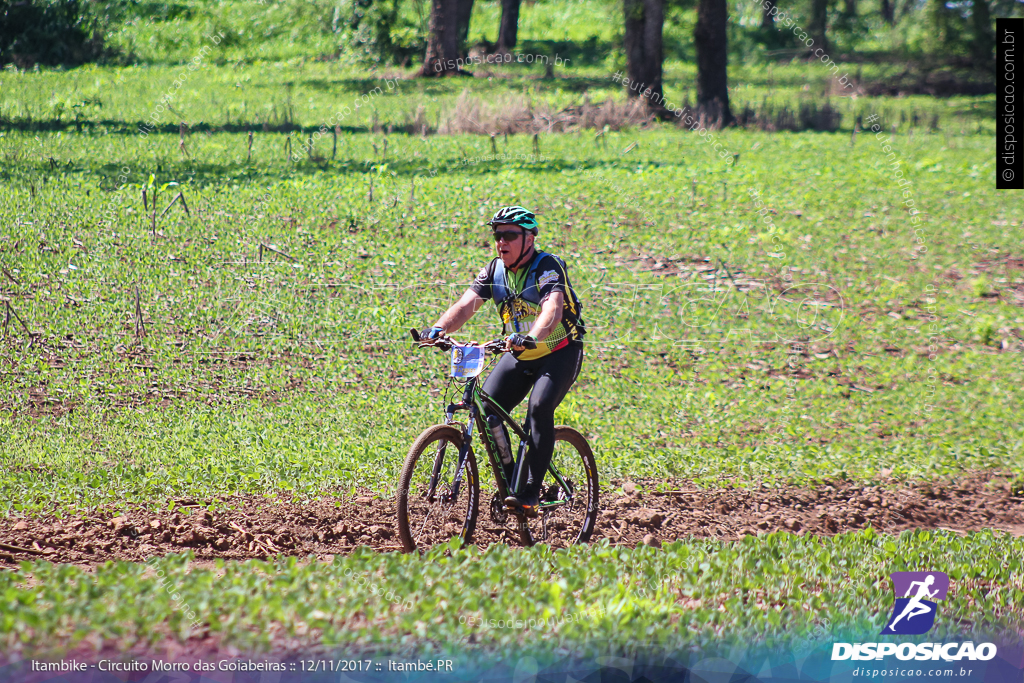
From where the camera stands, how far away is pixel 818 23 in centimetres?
4475

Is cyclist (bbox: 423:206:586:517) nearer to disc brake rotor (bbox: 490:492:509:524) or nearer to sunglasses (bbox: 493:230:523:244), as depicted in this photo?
sunglasses (bbox: 493:230:523:244)

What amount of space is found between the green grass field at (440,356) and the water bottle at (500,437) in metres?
0.85

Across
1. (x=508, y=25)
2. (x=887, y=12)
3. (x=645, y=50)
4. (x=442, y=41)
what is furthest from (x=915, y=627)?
(x=887, y=12)

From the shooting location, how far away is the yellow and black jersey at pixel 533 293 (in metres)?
6.32

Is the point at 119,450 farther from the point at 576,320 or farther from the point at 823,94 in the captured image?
the point at 823,94

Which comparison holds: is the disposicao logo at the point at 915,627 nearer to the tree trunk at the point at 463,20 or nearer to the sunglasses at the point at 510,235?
the sunglasses at the point at 510,235

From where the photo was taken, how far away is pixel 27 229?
12.1 metres

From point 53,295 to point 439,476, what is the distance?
267 inches

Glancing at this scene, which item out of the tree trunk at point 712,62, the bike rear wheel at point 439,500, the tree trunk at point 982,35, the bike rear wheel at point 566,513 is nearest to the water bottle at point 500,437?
the bike rear wheel at point 439,500

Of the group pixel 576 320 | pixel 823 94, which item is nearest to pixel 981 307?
pixel 576 320

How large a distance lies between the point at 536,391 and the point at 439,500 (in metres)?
0.98

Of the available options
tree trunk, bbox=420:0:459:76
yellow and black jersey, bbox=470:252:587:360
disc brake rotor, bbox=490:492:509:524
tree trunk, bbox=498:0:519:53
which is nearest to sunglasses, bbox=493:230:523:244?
yellow and black jersey, bbox=470:252:587:360

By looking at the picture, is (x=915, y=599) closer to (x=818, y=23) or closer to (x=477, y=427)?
(x=477, y=427)

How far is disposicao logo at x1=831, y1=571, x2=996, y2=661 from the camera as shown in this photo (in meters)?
5.02
